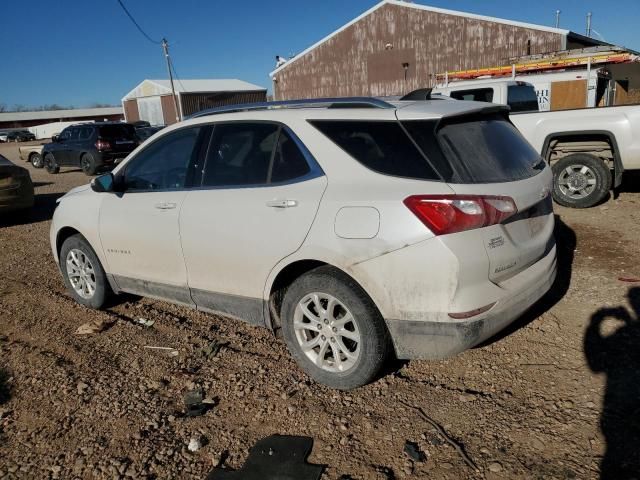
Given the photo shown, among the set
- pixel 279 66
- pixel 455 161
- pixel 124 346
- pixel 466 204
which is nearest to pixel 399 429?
pixel 466 204

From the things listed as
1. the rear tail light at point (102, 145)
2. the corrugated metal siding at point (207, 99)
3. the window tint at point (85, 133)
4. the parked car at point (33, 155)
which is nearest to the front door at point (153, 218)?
the rear tail light at point (102, 145)

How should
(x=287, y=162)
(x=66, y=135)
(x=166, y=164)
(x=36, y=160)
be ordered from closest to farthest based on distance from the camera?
(x=287, y=162)
(x=166, y=164)
(x=66, y=135)
(x=36, y=160)

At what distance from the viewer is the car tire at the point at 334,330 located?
2990 millimetres

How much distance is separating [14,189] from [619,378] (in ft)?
32.0

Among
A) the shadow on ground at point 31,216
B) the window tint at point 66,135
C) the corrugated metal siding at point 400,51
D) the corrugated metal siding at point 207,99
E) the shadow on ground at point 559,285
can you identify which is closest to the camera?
the shadow on ground at point 559,285

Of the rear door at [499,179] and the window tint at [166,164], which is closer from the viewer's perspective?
the rear door at [499,179]

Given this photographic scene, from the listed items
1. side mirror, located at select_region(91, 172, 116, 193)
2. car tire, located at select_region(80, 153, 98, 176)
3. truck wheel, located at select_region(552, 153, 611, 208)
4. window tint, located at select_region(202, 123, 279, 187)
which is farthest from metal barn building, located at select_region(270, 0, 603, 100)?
window tint, located at select_region(202, 123, 279, 187)

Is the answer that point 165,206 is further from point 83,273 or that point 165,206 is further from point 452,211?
point 452,211

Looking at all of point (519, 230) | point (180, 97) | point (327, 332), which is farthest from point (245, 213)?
point (180, 97)

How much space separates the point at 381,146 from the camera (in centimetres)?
302

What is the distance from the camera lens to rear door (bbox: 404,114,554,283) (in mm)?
2818

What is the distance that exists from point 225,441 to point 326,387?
75 centimetres

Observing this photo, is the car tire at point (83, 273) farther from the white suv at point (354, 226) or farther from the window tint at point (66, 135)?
the window tint at point (66, 135)

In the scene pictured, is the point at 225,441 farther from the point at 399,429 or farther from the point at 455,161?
the point at 455,161
